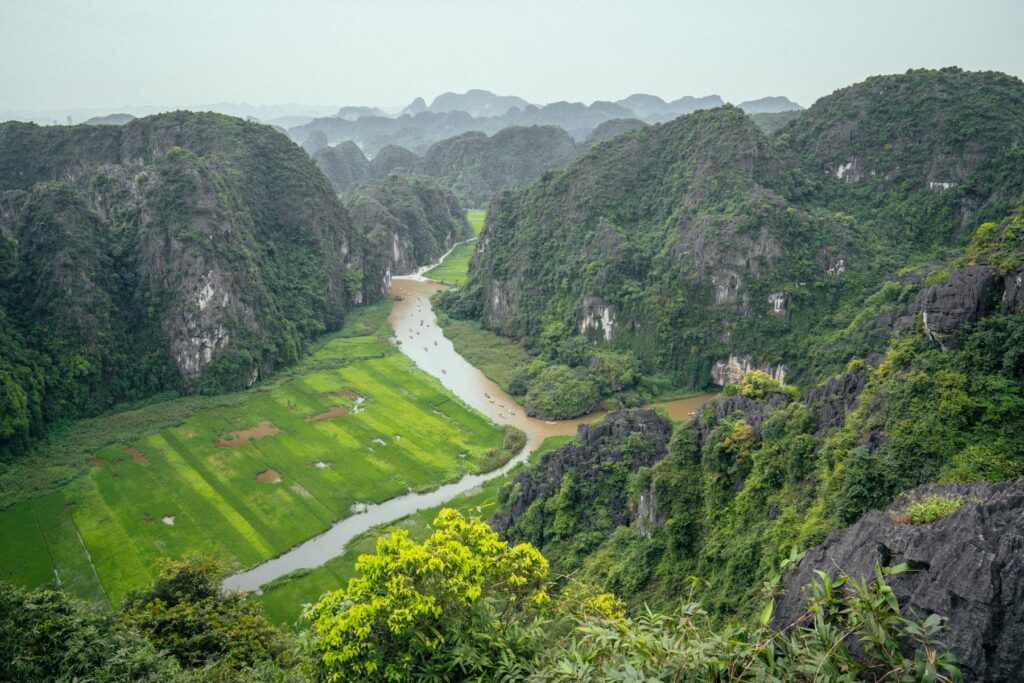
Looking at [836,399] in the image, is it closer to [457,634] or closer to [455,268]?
[457,634]

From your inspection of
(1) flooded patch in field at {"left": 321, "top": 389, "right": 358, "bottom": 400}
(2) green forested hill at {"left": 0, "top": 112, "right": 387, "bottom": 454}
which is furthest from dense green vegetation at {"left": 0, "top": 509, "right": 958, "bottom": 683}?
(1) flooded patch in field at {"left": 321, "top": 389, "right": 358, "bottom": 400}

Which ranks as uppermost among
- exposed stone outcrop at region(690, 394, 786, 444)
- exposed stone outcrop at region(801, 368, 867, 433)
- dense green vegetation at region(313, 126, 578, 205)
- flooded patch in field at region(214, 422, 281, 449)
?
dense green vegetation at region(313, 126, 578, 205)

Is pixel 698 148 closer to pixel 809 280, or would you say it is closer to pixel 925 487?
pixel 809 280

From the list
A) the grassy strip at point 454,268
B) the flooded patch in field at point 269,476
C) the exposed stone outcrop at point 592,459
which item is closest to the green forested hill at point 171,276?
the grassy strip at point 454,268

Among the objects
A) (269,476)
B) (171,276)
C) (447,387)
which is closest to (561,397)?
(447,387)

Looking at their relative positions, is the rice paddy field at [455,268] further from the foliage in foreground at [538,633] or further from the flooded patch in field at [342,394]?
the foliage in foreground at [538,633]

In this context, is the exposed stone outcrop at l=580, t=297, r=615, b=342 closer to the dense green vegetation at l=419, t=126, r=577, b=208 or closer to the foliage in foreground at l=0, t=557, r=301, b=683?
the foliage in foreground at l=0, t=557, r=301, b=683

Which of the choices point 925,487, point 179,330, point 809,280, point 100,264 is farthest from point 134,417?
point 809,280
